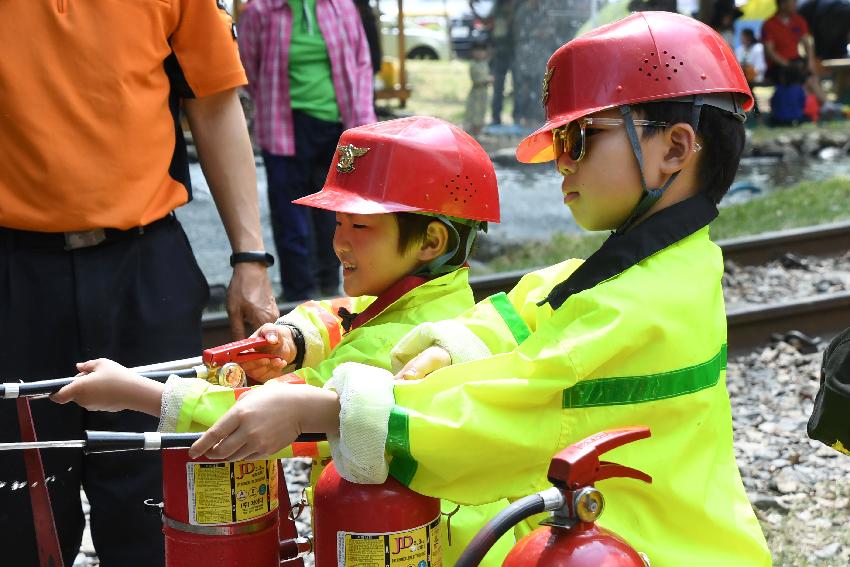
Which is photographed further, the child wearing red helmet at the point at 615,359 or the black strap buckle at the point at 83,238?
the black strap buckle at the point at 83,238

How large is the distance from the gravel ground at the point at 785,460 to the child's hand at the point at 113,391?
7.20 feet

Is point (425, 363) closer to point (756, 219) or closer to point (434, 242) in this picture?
point (434, 242)

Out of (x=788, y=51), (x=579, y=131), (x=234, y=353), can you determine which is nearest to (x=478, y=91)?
(x=788, y=51)

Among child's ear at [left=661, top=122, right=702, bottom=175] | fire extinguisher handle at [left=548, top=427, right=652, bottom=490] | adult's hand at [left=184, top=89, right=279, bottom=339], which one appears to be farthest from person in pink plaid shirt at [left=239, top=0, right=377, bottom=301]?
fire extinguisher handle at [left=548, top=427, right=652, bottom=490]

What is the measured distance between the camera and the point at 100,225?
10.3 feet

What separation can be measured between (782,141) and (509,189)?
535cm

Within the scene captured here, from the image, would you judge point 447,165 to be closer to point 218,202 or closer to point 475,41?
point 218,202

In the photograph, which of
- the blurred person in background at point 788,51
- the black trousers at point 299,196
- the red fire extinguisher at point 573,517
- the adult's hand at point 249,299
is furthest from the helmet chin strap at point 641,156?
the blurred person in background at point 788,51

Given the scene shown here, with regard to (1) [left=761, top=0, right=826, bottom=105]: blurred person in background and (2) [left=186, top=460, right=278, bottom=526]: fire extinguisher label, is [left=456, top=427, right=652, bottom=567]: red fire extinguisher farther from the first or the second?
(1) [left=761, top=0, right=826, bottom=105]: blurred person in background

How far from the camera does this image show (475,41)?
12469 millimetres

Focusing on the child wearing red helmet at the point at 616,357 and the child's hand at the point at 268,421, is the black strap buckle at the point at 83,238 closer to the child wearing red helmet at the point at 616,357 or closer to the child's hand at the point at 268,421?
the child wearing red helmet at the point at 616,357

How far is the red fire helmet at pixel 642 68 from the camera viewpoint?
2.44 m

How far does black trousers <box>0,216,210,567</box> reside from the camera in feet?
10.4

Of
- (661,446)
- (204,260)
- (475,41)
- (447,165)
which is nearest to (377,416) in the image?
(661,446)
